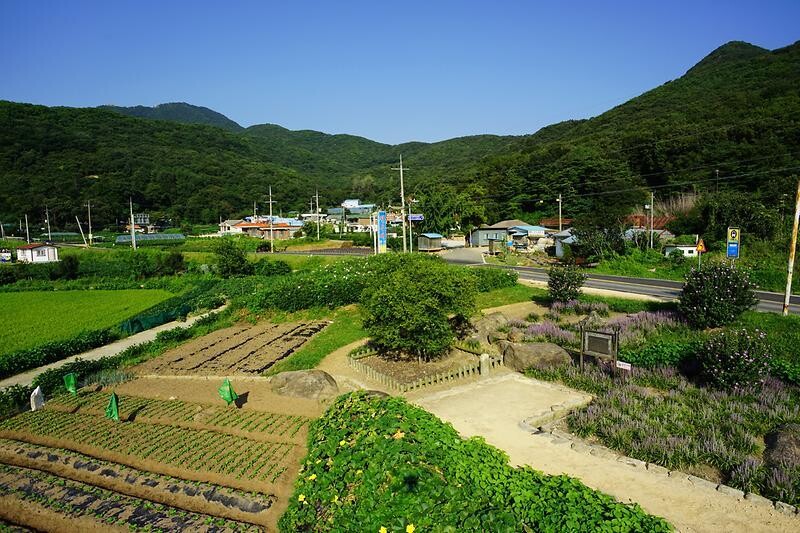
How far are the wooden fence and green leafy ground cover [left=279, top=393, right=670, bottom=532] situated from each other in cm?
532

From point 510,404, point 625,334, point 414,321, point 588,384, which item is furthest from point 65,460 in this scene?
point 625,334

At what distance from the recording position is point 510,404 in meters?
12.0

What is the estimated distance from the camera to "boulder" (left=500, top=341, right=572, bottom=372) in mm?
14586

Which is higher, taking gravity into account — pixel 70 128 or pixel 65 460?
pixel 70 128

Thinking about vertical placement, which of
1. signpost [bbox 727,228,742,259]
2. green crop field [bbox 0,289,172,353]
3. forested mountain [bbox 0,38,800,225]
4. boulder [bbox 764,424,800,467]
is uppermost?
forested mountain [bbox 0,38,800,225]

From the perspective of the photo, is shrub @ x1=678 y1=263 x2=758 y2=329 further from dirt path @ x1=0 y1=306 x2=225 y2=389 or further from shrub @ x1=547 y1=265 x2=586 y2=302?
dirt path @ x1=0 y1=306 x2=225 y2=389

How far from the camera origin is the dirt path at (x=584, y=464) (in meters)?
7.01

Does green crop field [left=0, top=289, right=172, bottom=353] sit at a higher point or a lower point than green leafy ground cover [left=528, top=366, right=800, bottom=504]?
lower

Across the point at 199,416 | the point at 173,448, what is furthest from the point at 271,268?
the point at 173,448

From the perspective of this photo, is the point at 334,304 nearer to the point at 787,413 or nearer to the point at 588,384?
the point at 588,384

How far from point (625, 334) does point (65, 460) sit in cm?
1732

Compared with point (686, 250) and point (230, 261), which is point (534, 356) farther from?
point (230, 261)

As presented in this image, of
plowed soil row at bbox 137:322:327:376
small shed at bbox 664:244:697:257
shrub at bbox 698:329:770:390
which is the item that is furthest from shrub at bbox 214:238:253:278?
shrub at bbox 698:329:770:390

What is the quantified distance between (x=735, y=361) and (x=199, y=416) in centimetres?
1388
